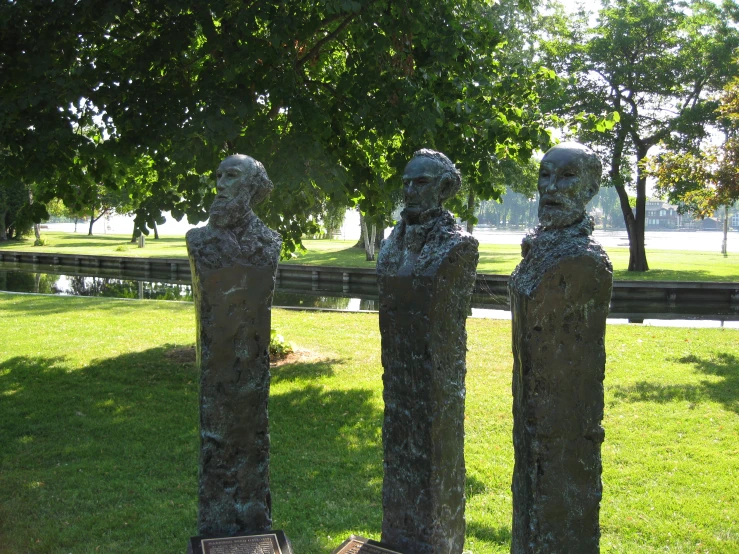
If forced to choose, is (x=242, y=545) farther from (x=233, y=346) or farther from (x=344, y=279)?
(x=344, y=279)

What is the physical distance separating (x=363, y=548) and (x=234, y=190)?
94.3 inches

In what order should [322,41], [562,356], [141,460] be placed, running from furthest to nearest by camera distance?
[322,41] → [141,460] → [562,356]

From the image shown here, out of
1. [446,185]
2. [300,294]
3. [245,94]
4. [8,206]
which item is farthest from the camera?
[8,206]

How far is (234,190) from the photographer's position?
4832 mm

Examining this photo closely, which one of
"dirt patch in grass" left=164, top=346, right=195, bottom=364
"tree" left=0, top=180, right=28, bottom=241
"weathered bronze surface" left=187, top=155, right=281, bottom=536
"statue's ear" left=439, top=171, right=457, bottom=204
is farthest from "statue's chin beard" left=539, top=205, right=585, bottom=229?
"tree" left=0, top=180, right=28, bottom=241

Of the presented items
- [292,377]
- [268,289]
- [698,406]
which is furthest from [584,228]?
[292,377]

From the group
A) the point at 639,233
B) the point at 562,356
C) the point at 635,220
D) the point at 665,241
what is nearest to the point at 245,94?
the point at 562,356

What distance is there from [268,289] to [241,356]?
0.48 m

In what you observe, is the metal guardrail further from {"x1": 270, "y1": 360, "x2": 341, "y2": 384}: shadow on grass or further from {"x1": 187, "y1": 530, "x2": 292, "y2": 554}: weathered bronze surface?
{"x1": 187, "y1": 530, "x2": 292, "y2": 554}: weathered bronze surface

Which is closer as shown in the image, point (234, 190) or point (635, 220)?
point (234, 190)

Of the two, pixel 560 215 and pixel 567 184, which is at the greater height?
pixel 567 184

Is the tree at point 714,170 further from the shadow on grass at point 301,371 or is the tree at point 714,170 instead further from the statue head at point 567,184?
the statue head at point 567,184

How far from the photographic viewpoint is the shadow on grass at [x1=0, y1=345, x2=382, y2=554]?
5.73 metres

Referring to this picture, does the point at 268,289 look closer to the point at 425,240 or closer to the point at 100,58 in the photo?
the point at 425,240
